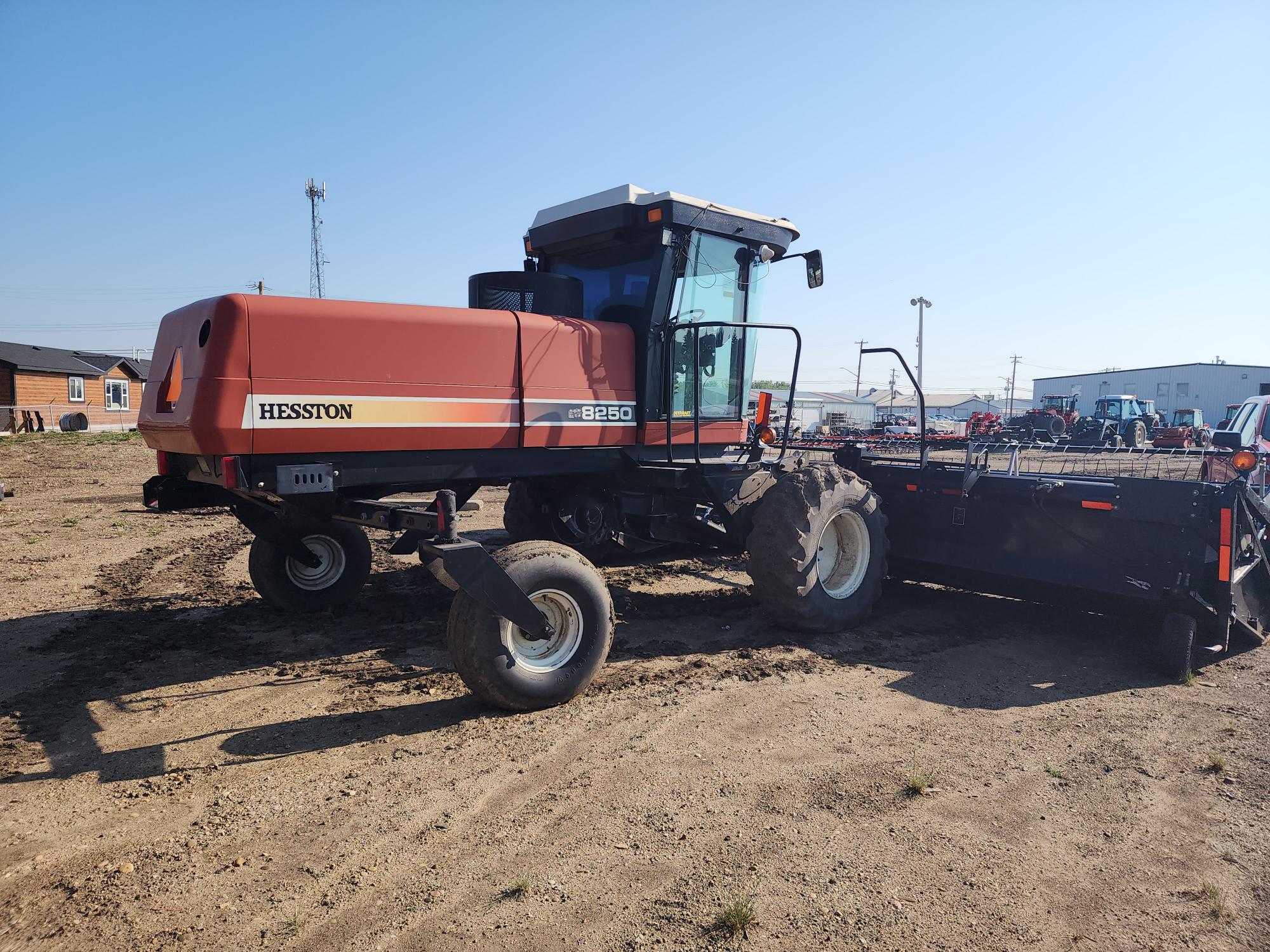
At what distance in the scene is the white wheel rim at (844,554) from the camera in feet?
21.5

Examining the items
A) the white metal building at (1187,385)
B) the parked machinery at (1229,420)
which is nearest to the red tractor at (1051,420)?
the parked machinery at (1229,420)

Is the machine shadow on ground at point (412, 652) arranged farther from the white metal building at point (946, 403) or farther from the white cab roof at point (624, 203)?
the white metal building at point (946, 403)

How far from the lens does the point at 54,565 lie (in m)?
8.57

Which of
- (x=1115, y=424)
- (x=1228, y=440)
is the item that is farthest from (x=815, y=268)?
(x=1115, y=424)

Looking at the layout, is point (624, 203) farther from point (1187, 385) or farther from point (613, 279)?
point (1187, 385)

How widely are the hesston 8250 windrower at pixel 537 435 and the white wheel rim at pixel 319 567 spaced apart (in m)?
0.02

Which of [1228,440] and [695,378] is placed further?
[1228,440]

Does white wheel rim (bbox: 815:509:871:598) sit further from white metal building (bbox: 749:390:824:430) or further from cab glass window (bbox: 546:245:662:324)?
cab glass window (bbox: 546:245:662:324)

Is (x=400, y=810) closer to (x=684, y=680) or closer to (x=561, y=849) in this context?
(x=561, y=849)

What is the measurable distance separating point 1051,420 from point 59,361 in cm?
4451

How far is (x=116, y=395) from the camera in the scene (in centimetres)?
4266

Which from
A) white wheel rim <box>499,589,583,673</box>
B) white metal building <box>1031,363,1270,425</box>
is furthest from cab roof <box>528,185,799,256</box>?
white metal building <box>1031,363,1270,425</box>

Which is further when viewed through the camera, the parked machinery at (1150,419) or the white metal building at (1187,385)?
the white metal building at (1187,385)

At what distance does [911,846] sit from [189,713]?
3884 mm
